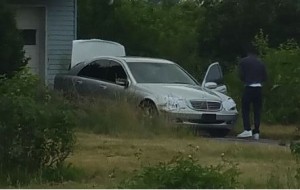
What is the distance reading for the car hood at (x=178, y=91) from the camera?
722 inches

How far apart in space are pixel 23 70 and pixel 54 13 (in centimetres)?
718

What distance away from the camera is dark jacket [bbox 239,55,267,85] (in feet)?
59.9

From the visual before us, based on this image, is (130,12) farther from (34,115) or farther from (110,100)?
(34,115)

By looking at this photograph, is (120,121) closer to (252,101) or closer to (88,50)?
(252,101)

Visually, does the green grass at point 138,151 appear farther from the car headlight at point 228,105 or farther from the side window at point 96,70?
the side window at point 96,70

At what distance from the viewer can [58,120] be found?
11.5 meters

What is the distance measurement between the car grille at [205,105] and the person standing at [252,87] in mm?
514

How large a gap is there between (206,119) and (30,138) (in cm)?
752

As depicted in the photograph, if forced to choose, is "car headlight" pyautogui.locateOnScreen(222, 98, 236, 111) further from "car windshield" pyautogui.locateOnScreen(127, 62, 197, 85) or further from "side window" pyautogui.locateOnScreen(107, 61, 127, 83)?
"side window" pyautogui.locateOnScreen(107, 61, 127, 83)

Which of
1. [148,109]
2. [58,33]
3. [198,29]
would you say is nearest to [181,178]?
[148,109]

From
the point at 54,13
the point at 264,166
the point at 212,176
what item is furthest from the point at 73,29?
the point at 212,176

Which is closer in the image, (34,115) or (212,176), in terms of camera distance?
(212,176)

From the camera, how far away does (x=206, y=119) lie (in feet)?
60.4

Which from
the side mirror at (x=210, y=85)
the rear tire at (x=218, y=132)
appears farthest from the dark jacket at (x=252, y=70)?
the side mirror at (x=210, y=85)
